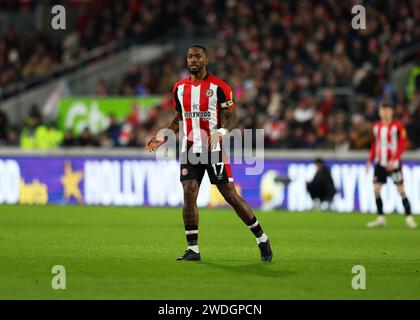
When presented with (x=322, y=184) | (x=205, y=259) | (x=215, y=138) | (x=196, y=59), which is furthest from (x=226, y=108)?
(x=322, y=184)

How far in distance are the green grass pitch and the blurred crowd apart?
4.88 metres

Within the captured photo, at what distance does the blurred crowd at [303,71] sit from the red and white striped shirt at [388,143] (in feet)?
15.4

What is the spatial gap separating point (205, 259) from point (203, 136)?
1.47 metres

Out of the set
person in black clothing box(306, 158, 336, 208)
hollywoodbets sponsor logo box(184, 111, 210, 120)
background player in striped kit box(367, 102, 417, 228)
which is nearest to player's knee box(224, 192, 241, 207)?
hollywoodbets sponsor logo box(184, 111, 210, 120)

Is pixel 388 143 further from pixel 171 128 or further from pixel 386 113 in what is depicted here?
pixel 171 128

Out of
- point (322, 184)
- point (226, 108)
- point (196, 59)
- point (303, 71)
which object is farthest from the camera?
point (303, 71)

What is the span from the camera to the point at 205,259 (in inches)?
449

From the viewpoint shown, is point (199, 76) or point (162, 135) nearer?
point (199, 76)

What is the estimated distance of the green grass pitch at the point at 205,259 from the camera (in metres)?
8.95

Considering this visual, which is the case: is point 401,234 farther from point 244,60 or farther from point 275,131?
point 244,60

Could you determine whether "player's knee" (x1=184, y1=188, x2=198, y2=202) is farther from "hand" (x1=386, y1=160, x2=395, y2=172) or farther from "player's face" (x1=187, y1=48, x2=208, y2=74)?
"hand" (x1=386, y1=160, x2=395, y2=172)

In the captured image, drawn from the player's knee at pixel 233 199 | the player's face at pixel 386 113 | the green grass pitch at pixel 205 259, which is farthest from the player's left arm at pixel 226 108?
the player's face at pixel 386 113

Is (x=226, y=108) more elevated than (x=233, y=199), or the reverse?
(x=226, y=108)

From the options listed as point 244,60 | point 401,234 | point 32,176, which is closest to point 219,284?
point 401,234
